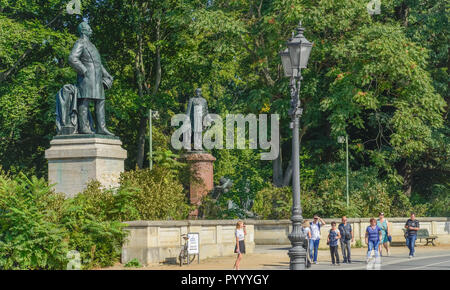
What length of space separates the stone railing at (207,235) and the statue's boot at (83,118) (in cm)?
Answer: 475

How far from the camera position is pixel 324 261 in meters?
28.0

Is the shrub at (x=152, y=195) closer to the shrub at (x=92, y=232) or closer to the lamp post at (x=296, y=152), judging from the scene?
the shrub at (x=92, y=232)

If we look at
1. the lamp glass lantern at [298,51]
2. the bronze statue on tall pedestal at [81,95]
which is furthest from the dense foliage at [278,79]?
the lamp glass lantern at [298,51]

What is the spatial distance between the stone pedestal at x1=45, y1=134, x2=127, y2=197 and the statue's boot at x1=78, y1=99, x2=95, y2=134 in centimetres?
42

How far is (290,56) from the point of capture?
20016mm

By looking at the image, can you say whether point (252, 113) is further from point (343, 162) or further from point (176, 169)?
point (176, 169)

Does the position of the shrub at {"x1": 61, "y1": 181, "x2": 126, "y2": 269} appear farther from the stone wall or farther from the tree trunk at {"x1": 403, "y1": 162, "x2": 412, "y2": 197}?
the tree trunk at {"x1": 403, "y1": 162, "x2": 412, "y2": 197}

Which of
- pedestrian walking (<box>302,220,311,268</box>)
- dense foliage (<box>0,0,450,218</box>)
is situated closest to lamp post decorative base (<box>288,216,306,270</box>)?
pedestrian walking (<box>302,220,311,268</box>)

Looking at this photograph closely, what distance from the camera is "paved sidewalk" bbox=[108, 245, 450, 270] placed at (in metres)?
24.2

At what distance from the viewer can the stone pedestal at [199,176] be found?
109 feet

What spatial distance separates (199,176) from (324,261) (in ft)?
25.5

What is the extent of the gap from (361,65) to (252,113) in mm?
6684

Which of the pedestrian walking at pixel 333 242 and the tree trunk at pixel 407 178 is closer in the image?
the pedestrian walking at pixel 333 242

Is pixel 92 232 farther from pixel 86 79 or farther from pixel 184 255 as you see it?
pixel 86 79
